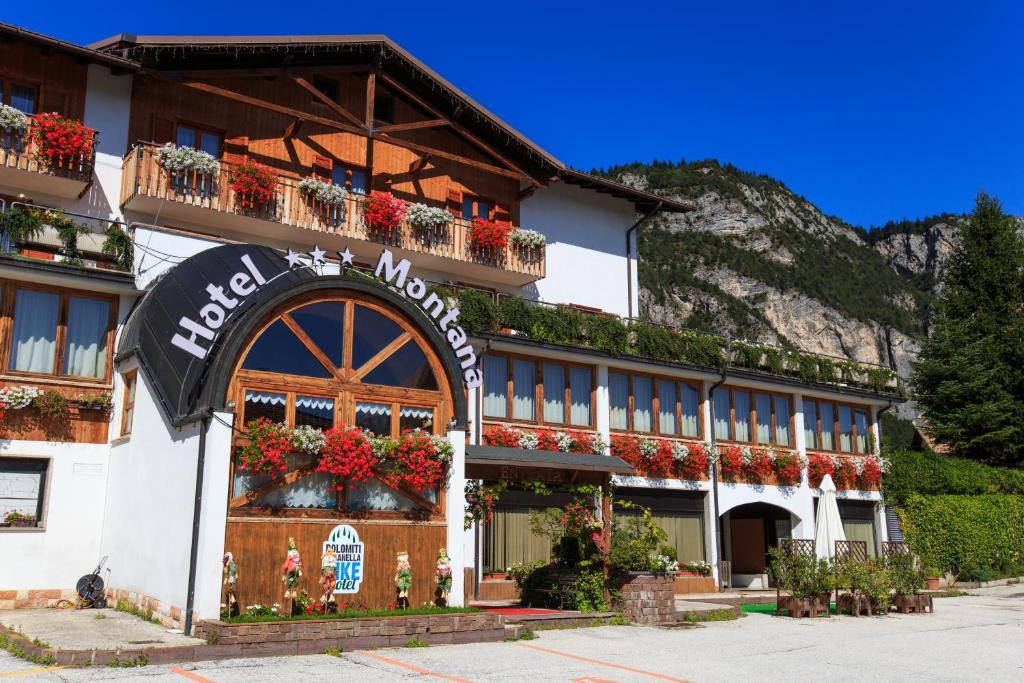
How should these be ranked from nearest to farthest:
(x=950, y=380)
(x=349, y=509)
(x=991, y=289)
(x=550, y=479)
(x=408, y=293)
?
(x=349, y=509) < (x=408, y=293) < (x=550, y=479) < (x=950, y=380) < (x=991, y=289)

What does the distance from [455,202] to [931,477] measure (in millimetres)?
17342

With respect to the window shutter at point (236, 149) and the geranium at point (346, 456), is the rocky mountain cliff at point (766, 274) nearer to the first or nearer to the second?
the window shutter at point (236, 149)

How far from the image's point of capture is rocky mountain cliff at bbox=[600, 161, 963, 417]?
83644mm

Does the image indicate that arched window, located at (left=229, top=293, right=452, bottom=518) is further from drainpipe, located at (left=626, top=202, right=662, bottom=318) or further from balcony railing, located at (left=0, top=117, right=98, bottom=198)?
drainpipe, located at (left=626, top=202, right=662, bottom=318)

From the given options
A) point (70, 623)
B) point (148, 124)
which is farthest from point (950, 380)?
point (70, 623)

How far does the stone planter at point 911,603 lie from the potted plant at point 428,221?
44.0 feet

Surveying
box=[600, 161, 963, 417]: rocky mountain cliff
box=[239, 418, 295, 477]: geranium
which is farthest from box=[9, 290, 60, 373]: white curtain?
box=[600, 161, 963, 417]: rocky mountain cliff

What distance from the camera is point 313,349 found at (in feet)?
49.6

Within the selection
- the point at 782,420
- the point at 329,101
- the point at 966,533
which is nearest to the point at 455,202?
the point at 329,101

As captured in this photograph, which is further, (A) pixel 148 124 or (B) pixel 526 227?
(B) pixel 526 227

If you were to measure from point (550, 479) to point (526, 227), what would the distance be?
34.3 feet

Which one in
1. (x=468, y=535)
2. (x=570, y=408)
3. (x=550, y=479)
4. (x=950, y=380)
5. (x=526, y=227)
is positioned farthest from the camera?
(x=950, y=380)

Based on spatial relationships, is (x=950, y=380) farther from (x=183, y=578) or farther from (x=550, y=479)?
(x=183, y=578)

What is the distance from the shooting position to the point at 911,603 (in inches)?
816
